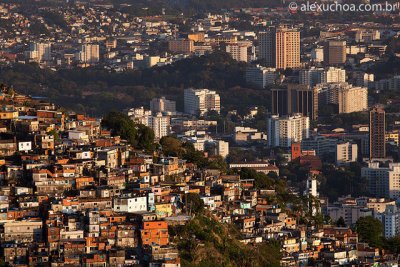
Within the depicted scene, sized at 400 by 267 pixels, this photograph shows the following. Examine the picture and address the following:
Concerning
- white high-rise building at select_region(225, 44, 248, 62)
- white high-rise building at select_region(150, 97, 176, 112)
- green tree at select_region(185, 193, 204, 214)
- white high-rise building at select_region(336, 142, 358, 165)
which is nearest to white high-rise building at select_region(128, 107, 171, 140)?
white high-rise building at select_region(150, 97, 176, 112)

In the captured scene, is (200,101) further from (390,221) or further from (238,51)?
(390,221)

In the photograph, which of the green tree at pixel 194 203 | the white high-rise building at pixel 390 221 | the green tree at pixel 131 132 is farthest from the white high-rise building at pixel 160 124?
the green tree at pixel 194 203

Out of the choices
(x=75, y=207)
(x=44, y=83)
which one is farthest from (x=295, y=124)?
(x=75, y=207)

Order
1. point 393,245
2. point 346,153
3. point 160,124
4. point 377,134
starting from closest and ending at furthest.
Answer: point 393,245
point 346,153
point 377,134
point 160,124

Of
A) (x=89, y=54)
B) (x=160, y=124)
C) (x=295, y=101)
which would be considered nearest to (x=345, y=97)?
(x=295, y=101)

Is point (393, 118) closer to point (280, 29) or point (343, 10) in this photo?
point (280, 29)
